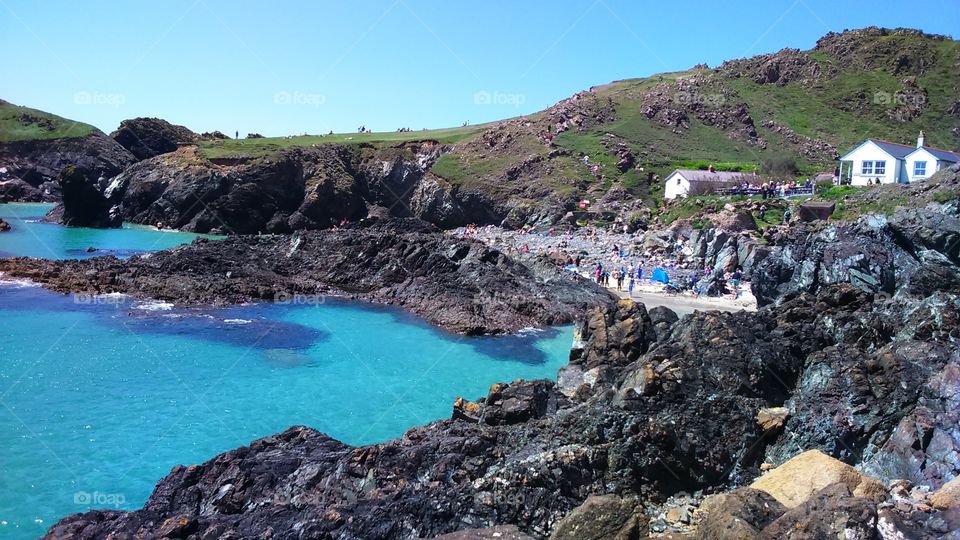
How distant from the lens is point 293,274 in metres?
44.4

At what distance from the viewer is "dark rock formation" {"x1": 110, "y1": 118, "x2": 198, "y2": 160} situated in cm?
10831

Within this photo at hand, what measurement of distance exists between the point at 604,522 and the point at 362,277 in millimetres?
36123

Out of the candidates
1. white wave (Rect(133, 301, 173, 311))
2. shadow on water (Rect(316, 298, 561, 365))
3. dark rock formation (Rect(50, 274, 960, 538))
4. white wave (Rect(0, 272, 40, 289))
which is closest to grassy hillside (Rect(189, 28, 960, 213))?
shadow on water (Rect(316, 298, 561, 365))

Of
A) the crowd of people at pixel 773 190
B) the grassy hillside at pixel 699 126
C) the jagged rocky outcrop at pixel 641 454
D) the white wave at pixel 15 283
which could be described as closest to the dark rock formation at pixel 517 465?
the jagged rocky outcrop at pixel 641 454

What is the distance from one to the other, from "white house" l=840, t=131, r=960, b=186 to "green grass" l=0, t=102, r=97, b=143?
4708 inches

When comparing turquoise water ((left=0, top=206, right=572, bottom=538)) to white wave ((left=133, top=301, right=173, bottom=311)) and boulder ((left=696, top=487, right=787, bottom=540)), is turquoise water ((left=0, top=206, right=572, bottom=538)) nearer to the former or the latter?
white wave ((left=133, top=301, right=173, bottom=311))

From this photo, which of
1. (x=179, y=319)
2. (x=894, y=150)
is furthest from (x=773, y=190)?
(x=179, y=319)

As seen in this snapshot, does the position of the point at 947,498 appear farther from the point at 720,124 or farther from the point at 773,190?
the point at 720,124

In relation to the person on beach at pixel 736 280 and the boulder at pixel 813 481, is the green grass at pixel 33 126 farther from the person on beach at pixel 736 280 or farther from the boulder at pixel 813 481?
the boulder at pixel 813 481

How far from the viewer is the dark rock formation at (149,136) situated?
10831 cm

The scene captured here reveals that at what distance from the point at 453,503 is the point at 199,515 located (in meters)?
5.11

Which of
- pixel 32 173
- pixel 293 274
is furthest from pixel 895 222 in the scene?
pixel 32 173

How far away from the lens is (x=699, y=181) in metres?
74.0

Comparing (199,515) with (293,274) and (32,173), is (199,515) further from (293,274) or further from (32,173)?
(32,173)
